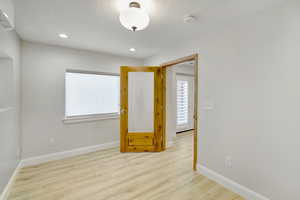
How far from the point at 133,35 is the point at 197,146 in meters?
2.32

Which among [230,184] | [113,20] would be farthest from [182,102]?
[113,20]

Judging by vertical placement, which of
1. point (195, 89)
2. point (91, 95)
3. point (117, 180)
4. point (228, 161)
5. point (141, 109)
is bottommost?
point (117, 180)

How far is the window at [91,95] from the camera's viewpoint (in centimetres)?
326

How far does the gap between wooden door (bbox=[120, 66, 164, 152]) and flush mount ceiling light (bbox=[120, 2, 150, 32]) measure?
1.85 metres

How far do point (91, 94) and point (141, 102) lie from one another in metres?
1.25

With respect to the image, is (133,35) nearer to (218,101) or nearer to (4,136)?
(218,101)

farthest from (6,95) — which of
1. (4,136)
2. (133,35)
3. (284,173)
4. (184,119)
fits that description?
(184,119)

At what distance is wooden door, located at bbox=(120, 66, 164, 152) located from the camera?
11.2 feet

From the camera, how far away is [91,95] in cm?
352

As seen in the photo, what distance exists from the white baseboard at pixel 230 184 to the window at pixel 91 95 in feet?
7.96

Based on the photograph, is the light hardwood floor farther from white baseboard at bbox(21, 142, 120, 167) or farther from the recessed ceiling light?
the recessed ceiling light

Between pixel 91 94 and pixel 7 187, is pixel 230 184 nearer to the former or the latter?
pixel 7 187

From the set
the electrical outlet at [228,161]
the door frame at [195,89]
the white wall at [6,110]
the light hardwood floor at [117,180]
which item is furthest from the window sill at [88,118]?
the electrical outlet at [228,161]

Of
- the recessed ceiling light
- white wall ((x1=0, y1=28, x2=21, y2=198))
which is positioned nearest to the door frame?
the recessed ceiling light
